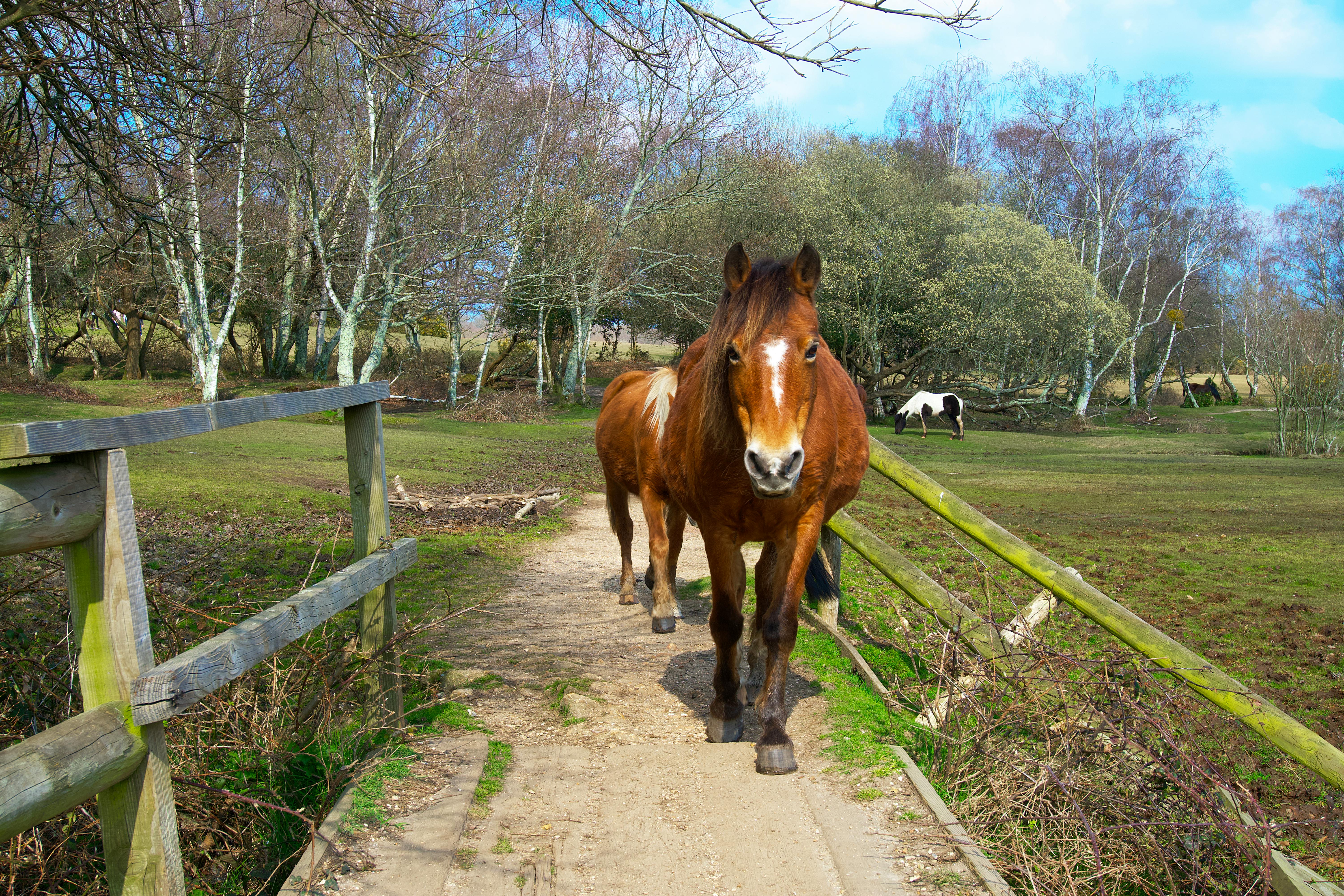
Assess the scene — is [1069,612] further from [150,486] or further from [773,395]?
[150,486]

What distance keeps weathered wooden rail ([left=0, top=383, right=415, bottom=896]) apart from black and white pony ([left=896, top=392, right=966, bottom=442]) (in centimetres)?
2613

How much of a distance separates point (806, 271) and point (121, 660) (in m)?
2.83

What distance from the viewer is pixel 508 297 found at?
2423 centimetres

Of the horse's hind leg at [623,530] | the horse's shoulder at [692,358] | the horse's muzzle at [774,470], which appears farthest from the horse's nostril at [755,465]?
the horse's hind leg at [623,530]

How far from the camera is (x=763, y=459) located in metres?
3.07

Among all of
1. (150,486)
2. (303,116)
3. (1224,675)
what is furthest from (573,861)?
(150,486)

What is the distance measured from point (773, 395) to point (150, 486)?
8094mm

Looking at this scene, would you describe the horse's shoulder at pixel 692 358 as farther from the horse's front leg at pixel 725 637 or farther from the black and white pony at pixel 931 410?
the black and white pony at pixel 931 410

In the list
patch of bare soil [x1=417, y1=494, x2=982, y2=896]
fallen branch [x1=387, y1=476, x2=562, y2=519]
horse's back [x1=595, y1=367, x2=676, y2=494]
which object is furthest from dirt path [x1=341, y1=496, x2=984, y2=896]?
fallen branch [x1=387, y1=476, x2=562, y2=519]

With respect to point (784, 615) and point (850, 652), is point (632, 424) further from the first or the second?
point (784, 615)

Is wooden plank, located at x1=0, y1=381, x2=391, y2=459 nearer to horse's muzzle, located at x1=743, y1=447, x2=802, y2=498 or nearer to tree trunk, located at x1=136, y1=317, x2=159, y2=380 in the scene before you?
horse's muzzle, located at x1=743, y1=447, x2=802, y2=498

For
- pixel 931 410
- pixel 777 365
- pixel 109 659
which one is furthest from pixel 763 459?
pixel 931 410

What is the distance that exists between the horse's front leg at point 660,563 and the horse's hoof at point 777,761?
2280mm

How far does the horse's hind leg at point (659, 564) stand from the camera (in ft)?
19.1
